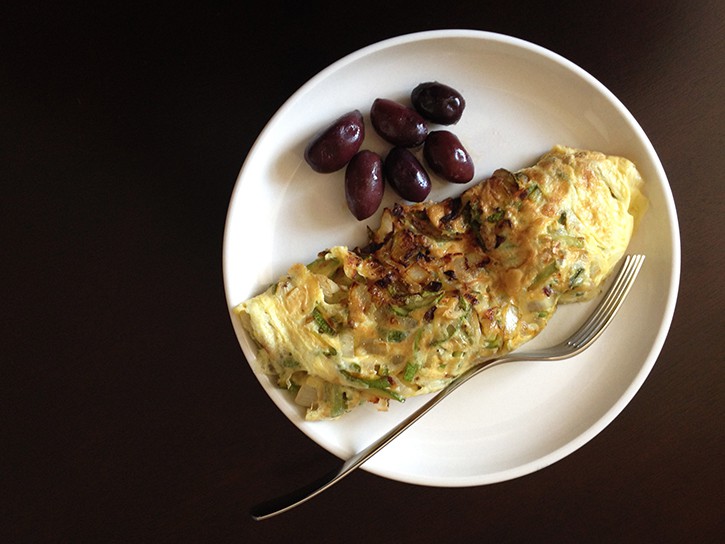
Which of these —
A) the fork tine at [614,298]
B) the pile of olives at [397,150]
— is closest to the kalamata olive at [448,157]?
the pile of olives at [397,150]

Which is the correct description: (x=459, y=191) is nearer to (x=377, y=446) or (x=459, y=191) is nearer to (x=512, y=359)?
(x=512, y=359)

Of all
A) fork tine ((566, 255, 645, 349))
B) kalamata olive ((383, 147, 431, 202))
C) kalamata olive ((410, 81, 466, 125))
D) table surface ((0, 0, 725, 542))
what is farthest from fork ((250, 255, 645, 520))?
kalamata olive ((410, 81, 466, 125))

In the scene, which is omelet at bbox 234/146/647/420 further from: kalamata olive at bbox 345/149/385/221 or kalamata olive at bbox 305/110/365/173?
kalamata olive at bbox 305/110/365/173

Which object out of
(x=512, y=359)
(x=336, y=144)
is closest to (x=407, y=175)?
(x=336, y=144)

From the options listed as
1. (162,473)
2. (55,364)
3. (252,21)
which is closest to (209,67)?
(252,21)

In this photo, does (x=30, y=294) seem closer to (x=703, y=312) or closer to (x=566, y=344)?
(x=566, y=344)
